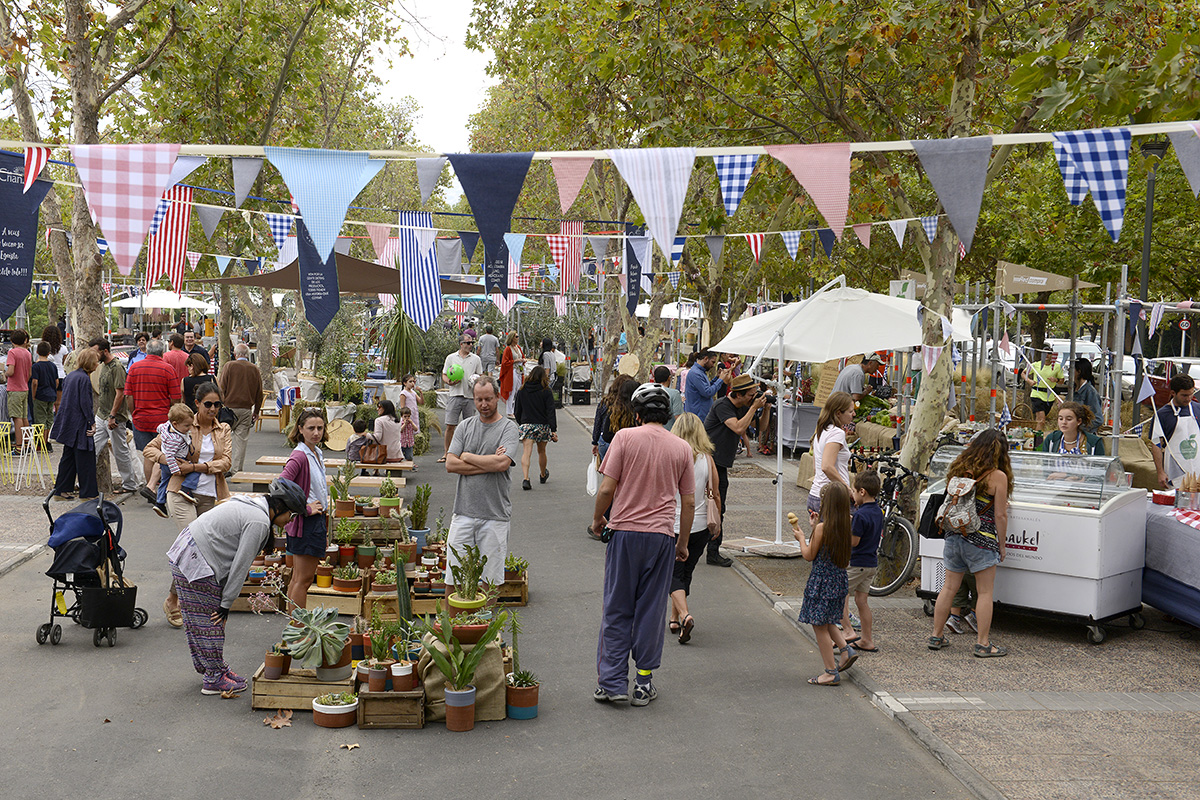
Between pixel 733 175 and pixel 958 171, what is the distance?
1.77 m

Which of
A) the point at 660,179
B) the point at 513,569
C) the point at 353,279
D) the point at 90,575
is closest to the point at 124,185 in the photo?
the point at 90,575

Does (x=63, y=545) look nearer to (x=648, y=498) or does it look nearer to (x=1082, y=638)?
(x=648, y=498)

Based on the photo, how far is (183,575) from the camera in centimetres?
564

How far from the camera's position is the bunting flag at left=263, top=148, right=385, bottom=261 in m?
6.13

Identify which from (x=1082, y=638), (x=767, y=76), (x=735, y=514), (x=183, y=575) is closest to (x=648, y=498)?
(x=183, y=575)

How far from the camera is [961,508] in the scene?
688 centimetres

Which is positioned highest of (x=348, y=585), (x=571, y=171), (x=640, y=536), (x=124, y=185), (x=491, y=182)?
(x=571, y=171)

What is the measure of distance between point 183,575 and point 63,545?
1.63m

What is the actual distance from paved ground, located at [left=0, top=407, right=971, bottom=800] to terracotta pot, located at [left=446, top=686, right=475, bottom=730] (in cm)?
8

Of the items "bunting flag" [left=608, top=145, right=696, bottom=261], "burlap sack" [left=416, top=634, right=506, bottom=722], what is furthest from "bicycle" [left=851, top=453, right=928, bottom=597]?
"burlap sack" [left=416, top=634, right=506, bottom=722]

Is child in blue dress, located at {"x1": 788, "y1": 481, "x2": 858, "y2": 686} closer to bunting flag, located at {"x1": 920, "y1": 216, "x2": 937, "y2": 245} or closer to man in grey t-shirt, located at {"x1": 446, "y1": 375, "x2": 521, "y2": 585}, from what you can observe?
man in grey t-shirt, located at {"x1": 446, "y1": 375, "x2": 521, "y2": 585}

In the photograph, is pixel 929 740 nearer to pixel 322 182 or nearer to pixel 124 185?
pixel 322 182

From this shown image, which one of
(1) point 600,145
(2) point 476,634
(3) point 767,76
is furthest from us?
(1) point 600,145

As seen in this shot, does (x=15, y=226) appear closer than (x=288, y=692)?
No
